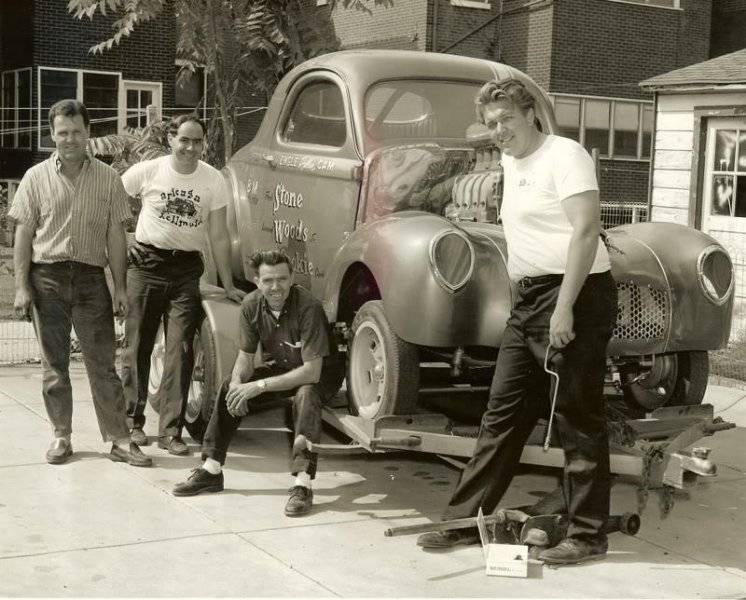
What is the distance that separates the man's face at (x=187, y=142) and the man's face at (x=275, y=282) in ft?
3.98

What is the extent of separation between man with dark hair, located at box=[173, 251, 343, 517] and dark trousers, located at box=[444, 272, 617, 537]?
0.94 metres

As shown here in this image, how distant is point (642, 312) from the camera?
5.84 m

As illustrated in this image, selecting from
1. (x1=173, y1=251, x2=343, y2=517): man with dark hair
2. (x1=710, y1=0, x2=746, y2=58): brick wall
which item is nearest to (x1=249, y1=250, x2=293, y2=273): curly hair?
(x1=173, y1=251, x2=343, y2=517): man with dark hair

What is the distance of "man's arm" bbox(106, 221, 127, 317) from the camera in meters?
6.65

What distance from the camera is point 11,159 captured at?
2411 cm

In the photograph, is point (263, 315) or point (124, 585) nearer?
point (124, 585)

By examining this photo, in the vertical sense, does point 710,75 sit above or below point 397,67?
above

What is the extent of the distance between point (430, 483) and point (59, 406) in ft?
7.09

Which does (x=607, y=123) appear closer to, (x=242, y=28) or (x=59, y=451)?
(x=242, y=28)

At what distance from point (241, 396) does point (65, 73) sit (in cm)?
1877

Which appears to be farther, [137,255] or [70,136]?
[137,255]

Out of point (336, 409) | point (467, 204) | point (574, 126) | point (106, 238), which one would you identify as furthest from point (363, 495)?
point (574, 126)

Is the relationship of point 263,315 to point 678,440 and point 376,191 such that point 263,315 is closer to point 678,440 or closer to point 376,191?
point 376,191

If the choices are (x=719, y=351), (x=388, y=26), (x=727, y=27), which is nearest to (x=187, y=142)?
(x=719, y=351)
